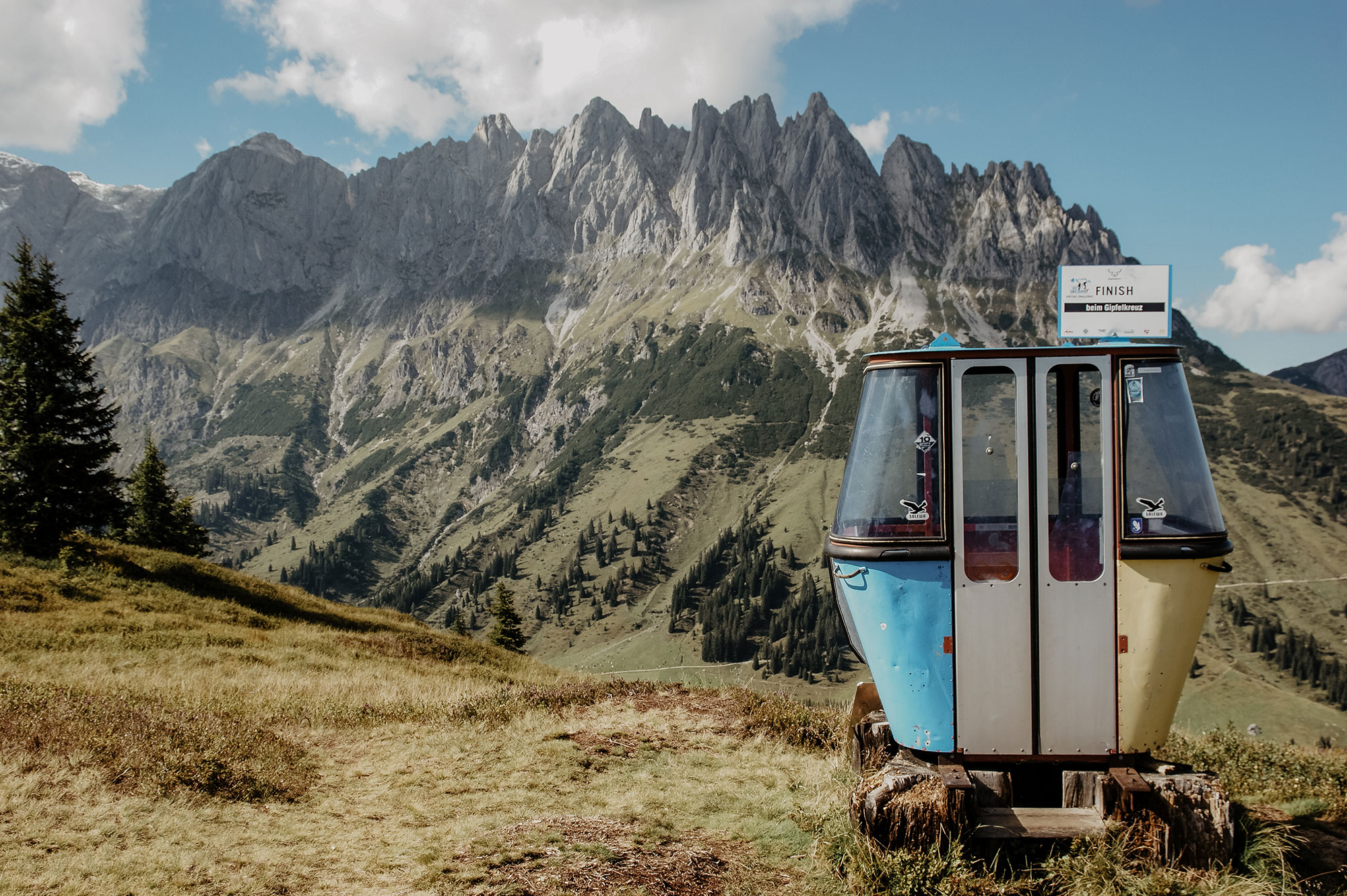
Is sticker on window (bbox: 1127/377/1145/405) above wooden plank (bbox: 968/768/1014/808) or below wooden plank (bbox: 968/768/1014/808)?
above

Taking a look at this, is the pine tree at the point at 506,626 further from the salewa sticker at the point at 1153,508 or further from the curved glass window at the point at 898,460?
the salewa sticker at the point at 1153,508

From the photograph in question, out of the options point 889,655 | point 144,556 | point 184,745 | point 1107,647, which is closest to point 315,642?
point 144,556

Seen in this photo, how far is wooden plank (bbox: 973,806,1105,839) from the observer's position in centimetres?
740

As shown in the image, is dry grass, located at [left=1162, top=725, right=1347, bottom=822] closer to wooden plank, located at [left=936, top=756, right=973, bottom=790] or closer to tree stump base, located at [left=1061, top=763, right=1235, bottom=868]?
tree stump base, located at [left=1061, top=763, right=1235, bottom=868]

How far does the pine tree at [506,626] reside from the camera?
5906 centimetres

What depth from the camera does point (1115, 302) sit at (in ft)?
28.7

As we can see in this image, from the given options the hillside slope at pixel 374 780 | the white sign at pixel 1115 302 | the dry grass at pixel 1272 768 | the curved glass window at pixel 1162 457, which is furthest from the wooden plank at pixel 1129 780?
the white sign at pixel 1115 302

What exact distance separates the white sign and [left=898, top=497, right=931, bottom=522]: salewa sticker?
2.70m

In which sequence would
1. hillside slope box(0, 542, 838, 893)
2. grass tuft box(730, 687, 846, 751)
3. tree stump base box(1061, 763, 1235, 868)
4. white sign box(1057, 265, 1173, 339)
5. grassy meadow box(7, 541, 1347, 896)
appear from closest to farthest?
tree stump base box(1061, 763, 1235, 868) < grassy meadow box(7, 541, 1347, 896) < hillside slope box(0, 542, 838, 893) < white sign box(1057, 265, 1173, 339) < grass tuft box(730, 687, 846, 751)

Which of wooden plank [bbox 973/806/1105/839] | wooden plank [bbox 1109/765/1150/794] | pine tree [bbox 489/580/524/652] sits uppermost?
wooden plank [bbox 1109/765/1150/794]

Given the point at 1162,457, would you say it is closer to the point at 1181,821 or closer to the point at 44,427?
the point at 1181,821

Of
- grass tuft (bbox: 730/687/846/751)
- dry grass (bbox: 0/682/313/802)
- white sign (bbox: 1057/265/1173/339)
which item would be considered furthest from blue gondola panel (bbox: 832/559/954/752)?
dry grass (bbox: 0/682/313/802)

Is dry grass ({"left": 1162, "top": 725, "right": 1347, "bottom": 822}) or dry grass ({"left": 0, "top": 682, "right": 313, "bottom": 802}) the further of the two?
dry grass ({"left": 1162, "top": 725, "right": 1347, "bottom": 822})

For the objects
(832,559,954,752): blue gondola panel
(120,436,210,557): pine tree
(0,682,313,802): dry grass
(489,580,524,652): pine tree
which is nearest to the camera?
(832,559,954,752): blue gondola panel
